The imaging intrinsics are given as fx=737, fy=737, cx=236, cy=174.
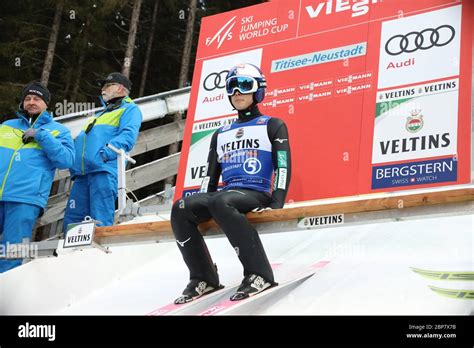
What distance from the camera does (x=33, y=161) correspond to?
610cm

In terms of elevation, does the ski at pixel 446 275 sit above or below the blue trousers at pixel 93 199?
below

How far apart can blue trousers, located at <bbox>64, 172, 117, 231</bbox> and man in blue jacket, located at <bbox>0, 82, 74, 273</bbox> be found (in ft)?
0.87

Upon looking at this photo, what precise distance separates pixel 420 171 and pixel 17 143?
10.9ft

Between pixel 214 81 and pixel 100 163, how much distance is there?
154cm

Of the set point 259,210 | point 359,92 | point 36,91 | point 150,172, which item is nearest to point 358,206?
point 259,210

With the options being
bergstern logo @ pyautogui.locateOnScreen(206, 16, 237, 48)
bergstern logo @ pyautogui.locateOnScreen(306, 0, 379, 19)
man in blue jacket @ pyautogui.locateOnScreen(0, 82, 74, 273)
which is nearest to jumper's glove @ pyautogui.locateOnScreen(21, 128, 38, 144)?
man in blue jacket @ pyautogui.locateOnScreen(0, 82, 74, 273)

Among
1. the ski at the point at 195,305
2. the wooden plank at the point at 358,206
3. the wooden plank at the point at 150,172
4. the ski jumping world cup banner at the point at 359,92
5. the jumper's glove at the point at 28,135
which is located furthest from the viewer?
the wooden plank at the point at 150,172

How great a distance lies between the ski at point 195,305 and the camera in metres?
4.43

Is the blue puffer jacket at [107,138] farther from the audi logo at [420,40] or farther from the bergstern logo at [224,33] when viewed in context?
the audi logo at [420,40]

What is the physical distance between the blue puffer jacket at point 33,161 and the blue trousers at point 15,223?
0.20 ft

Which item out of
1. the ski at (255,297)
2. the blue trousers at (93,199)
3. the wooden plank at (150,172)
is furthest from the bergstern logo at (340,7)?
the wooden plank at (150,172)

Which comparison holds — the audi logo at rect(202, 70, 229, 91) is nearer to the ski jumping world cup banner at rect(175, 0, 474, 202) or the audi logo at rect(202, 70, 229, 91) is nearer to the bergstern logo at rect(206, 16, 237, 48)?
the ski jumping world cup banner at rect(175, 0, 474, 202)

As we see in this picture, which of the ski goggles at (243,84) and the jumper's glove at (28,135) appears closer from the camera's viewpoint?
the ski goggles at (243,84)

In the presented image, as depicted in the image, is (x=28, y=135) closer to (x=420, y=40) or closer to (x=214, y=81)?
(x=214, y=81)
